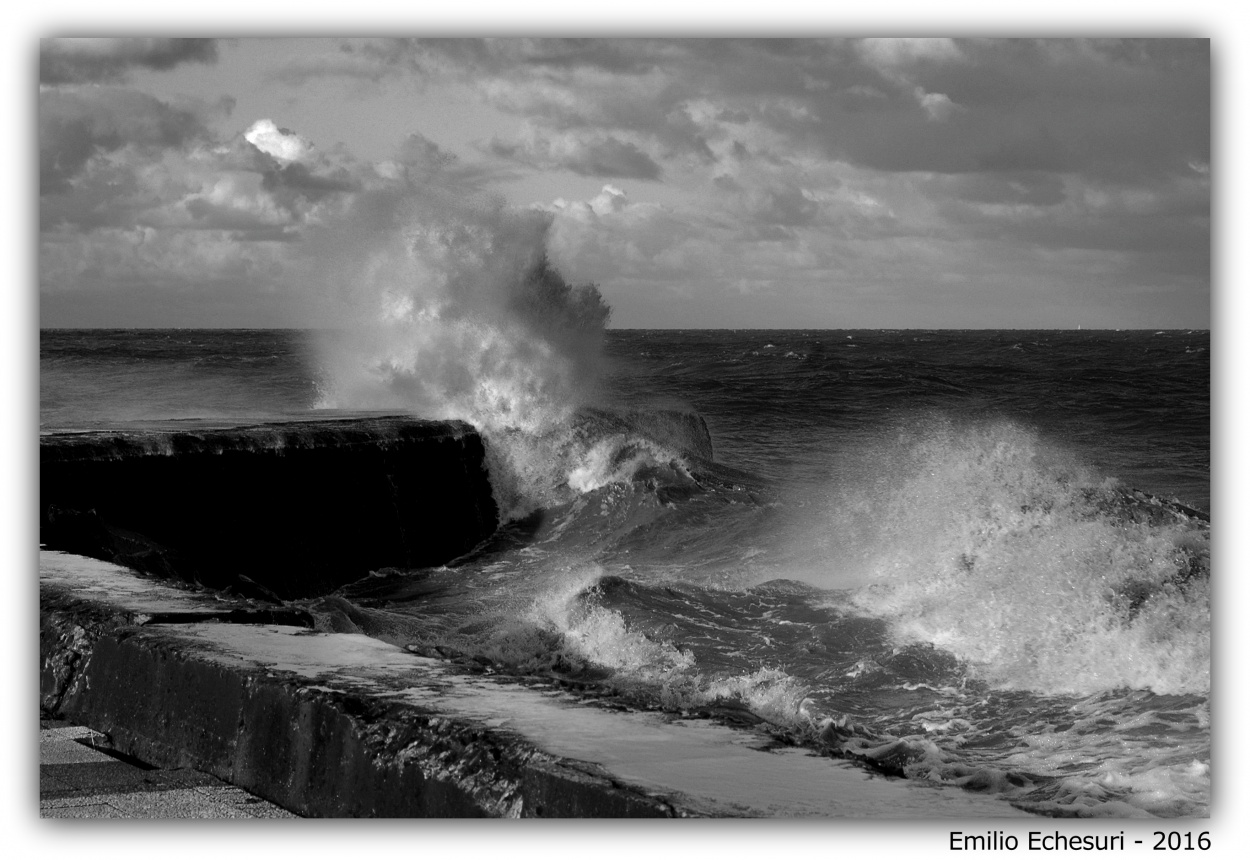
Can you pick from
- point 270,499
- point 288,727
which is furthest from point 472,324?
point 288,727

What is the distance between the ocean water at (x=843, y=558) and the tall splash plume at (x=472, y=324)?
0.04 m

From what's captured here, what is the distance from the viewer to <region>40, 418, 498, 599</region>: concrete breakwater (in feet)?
18.7

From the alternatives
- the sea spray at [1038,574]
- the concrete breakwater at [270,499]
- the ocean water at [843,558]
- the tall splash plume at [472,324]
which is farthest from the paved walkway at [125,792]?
the tall splash plume at [472,324]

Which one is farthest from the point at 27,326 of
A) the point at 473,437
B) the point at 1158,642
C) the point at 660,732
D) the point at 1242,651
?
the point at 473,437

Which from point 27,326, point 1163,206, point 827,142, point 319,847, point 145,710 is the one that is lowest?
point 319,847

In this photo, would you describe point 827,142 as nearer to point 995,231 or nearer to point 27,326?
point 995,231

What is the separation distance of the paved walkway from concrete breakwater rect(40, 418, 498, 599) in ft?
6.90

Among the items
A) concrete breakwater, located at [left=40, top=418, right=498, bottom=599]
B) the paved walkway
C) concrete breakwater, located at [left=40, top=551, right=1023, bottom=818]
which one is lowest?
the paved walkway

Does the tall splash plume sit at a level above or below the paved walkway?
above

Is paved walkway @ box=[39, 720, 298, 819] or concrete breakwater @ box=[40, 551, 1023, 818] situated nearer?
concrete breakwater @ box=[40, 551, 1023, 818]

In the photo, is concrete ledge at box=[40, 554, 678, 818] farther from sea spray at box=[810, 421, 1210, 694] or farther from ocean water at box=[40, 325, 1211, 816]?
sea spray at box=[810, 421, 1210, 694]

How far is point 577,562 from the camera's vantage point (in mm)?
8133

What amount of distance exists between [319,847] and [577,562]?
553cm

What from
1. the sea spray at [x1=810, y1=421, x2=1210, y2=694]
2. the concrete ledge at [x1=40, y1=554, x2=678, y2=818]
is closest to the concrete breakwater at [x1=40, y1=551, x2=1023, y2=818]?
the concrete ledge at [x1=40, y1=554, x2=678, y2=818]
